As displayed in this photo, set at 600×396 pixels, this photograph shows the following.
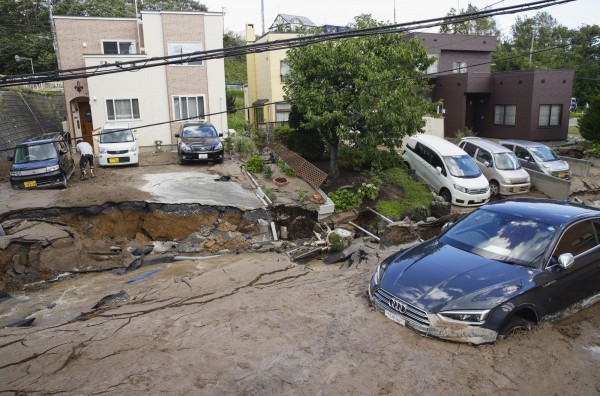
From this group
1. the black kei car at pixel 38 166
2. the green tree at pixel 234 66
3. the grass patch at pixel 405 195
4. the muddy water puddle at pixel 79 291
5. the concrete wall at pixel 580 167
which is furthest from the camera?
the green tree at pixel 234 66

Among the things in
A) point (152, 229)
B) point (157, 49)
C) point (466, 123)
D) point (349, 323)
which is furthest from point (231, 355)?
point (466, 123)

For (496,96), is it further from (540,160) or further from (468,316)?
(468,316)

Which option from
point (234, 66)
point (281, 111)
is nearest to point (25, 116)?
point (281, 111)

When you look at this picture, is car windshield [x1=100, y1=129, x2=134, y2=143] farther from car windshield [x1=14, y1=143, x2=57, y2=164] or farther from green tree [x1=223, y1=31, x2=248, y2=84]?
green tree [x1=223, y1=31, x2=248, y2=84]

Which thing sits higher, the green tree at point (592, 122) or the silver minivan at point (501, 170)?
the green tree at point (592, 122)

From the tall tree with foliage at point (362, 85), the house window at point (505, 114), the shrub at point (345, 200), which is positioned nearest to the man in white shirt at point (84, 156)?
the tall tree with foliage at point (362, 85)

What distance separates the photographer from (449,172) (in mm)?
15523

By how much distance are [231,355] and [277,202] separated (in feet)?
27.6

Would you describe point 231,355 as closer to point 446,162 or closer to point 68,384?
point 68,384

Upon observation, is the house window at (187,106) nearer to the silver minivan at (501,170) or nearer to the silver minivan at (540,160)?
the silver minivan at (501,170)

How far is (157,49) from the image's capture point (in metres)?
21.6

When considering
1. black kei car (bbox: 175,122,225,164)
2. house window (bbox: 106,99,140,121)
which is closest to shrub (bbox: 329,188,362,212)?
black kei car (bbox: 175,122,225,164)

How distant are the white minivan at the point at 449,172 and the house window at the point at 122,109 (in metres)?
13.4

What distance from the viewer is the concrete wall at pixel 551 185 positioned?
1563cm
